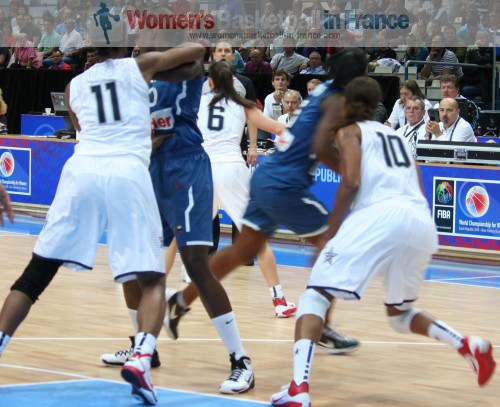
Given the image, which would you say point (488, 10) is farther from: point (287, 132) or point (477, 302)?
point (287, 132)

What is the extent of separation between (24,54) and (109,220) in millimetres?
16447

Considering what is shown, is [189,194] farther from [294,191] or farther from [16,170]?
[16,170]

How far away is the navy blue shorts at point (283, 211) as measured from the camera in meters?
6.30

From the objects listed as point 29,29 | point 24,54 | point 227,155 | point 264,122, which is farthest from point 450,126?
point 29,29

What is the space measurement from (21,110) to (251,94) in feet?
33.7

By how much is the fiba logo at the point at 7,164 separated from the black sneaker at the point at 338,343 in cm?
935

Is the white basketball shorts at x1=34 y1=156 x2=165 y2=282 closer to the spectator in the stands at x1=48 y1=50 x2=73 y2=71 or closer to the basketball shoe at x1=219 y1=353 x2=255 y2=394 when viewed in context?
the basketball shoe at x1=219 y1=353 x2=255 y2=394

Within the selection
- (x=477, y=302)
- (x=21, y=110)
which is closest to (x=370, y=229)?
(x=477, y=302)

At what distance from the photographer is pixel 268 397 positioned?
215 inches

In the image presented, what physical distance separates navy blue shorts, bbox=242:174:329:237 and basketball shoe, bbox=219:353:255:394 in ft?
3.34

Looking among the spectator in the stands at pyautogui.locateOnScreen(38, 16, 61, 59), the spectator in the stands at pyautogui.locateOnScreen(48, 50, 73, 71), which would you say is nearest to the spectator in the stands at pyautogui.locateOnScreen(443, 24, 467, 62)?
the spectator in the stands at pyautogui.locateOnScreen(48, 50, 73, 71)

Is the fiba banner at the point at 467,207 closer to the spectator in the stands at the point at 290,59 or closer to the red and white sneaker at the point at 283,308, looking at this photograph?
the red and white sneaker at the point at 283,308

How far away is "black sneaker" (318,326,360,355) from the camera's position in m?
6.61

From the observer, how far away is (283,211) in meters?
6.32
